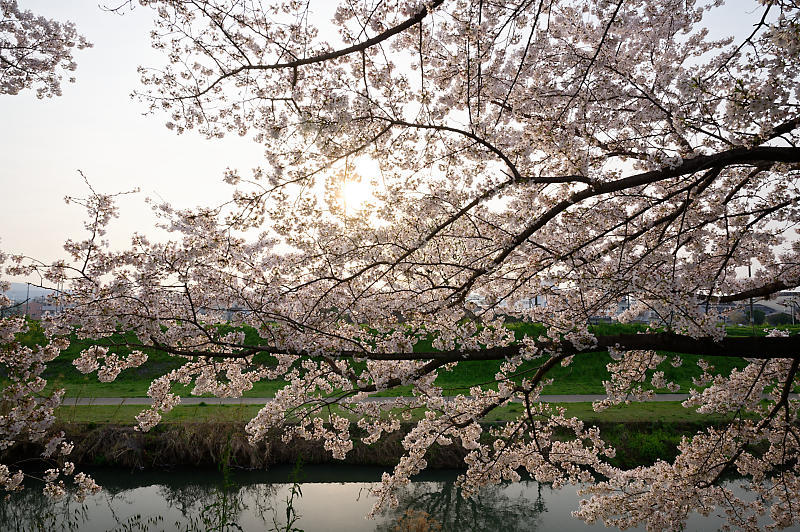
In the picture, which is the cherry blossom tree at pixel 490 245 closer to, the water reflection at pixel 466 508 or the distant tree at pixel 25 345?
the distant tree at pixel 25 345

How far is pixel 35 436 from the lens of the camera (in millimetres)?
4012

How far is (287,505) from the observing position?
320 inches

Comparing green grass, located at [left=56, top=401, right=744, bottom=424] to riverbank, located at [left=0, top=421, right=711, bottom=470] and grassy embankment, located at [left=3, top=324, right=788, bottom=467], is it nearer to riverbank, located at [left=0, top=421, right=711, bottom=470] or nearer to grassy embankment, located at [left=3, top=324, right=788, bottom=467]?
grassy embankment, located at [left=3, top=324, right=788, bottom=467]

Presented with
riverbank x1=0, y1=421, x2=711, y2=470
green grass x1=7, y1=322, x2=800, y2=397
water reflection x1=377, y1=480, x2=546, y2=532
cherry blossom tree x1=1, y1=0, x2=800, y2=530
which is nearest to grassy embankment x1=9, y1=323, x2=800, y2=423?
green grass x1=7, y1=322, x2=800, y2=397

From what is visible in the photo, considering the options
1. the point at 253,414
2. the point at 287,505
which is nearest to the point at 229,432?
the point at 253,414

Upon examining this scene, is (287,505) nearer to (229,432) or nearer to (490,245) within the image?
(229,432)

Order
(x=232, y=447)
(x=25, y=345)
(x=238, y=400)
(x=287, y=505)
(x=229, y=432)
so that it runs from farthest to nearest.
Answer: (x=238, y=400) → (x=229, y=432) → (x=232, y=447) → (x=287, y=505) → (x=25, y=345)

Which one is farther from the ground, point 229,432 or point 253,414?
point 253,414

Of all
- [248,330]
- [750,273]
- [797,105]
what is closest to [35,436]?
[797,105]

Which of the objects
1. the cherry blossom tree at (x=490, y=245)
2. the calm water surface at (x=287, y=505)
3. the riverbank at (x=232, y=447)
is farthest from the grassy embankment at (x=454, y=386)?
the cherry blossom tree at (x=490, y=245)

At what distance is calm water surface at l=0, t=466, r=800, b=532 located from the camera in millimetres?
7398

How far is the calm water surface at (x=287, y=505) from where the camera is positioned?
7.40m

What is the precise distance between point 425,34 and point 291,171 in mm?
1836

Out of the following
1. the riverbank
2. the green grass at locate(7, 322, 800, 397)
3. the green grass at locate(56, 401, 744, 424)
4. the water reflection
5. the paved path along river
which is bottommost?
Answer: the water reflection
